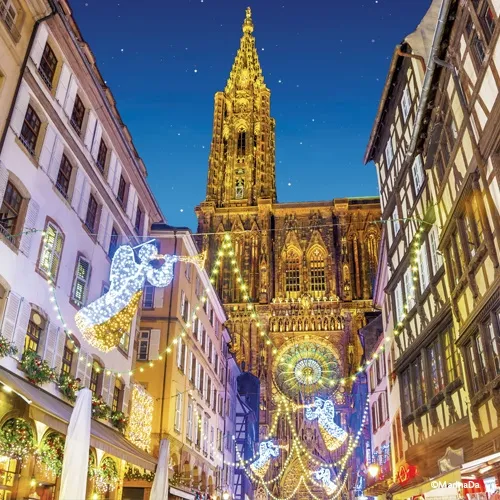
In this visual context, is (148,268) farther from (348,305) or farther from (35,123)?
(348,305)

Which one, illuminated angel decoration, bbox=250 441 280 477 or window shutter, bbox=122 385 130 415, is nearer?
window shutter, bbox=122 385 130 415

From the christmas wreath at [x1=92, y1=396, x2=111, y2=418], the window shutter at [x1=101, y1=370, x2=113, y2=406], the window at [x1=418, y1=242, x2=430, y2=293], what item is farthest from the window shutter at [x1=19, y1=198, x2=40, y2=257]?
the window at [x1=418, y1=242, x2=430, y2=293]

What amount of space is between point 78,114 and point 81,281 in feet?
16.2

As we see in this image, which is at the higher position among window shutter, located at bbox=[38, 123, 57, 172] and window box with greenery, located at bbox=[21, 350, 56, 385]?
window shutter, located at bbox=[38, 123, 57, 172]

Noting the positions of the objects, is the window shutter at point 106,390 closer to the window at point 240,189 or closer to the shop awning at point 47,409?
the shop awning at point 47,409

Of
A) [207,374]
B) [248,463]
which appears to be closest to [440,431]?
[207,374]

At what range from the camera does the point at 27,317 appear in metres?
12.8

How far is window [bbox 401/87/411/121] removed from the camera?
18008mm

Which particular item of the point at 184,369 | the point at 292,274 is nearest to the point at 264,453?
the point at 184,369

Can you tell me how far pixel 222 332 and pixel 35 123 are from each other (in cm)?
2522

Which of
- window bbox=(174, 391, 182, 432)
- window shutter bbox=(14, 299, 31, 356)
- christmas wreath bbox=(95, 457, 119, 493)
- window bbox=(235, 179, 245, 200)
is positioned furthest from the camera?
window bbox=(235, 179, 245, 200)

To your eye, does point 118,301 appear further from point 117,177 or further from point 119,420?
point 117,177

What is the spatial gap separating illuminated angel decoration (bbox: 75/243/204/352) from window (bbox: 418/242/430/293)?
24.1ft

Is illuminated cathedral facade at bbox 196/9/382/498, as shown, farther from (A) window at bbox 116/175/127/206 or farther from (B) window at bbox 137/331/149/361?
(A) window at bbox 116/175/127/206
